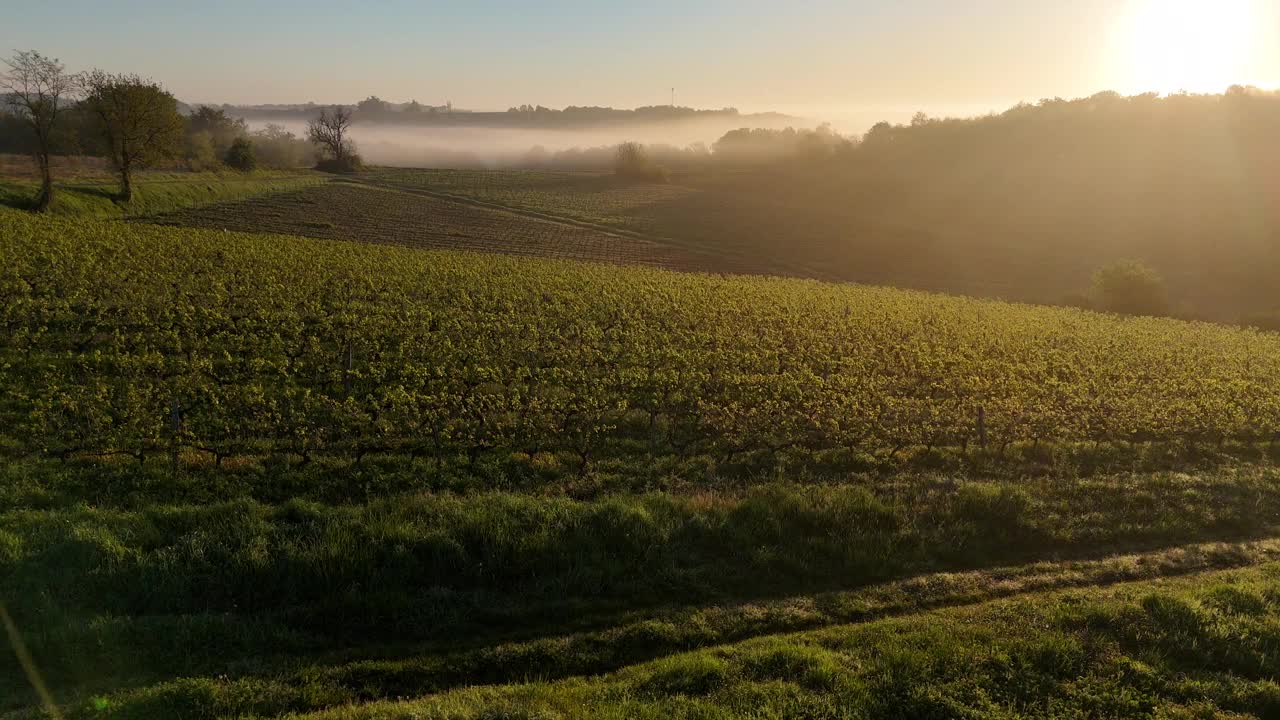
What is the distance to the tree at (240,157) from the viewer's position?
8738 cm

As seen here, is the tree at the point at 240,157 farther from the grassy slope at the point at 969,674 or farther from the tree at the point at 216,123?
the grassy slope at the point at 969,674

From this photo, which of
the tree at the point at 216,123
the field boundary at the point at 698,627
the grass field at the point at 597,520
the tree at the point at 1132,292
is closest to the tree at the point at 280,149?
the tree at the point at 216,123

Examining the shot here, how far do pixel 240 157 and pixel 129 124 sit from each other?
96.8 ft

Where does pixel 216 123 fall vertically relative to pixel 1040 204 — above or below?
above

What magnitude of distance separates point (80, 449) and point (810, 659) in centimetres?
1381

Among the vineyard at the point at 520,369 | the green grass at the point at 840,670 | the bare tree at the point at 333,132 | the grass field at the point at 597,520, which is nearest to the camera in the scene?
the green grass at the point at 840,670

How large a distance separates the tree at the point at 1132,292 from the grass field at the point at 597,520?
124 ft

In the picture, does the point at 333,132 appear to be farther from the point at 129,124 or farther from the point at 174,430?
the point at 174,430

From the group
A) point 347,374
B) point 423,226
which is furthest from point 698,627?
point 423,226

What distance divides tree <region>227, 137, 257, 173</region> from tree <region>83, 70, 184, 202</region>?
25.3m

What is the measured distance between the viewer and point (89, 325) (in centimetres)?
2173

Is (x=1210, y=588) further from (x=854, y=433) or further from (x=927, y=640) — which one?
(x=854, y=433)

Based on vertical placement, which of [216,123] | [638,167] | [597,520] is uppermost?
[216,123]

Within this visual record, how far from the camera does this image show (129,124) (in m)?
59.6
